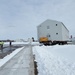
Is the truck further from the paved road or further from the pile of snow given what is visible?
the paved road

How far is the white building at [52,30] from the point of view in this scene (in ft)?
193

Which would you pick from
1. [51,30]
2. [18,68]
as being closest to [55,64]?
[18,68]

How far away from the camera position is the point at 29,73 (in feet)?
31.6

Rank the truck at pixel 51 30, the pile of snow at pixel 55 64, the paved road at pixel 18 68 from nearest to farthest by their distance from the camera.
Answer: the pile of snow at pixel 55 64 < the paved road at pixel 18 68 < the truck at pixel 51 30

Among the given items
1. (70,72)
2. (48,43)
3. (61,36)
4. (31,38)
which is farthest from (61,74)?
(31,38)

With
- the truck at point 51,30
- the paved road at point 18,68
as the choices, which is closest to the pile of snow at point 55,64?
the paved road at point 18,68

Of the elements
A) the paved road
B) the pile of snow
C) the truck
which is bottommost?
the paved road

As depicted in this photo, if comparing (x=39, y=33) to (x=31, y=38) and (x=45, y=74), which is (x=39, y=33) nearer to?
(x=31, y=38)

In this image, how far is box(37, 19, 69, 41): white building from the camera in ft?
193

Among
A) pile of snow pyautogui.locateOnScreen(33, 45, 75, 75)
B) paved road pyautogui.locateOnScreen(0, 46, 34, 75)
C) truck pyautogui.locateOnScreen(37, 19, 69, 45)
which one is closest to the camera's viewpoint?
pile of snow pyautogui.locateOnScreen(33, 45, 75, 75)

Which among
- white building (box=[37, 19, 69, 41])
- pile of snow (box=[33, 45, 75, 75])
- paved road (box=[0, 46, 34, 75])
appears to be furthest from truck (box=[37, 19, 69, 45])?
paved road (box=[0, 46, 34, 75])

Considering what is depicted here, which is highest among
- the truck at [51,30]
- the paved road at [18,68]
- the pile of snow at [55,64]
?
the truck at [51,30]

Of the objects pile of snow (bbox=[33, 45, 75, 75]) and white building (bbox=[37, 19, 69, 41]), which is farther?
white building (bbox=[37, 19, 69, 41])

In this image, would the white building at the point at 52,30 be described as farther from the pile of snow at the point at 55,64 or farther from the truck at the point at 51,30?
the pile of snow at the point at 55,64
